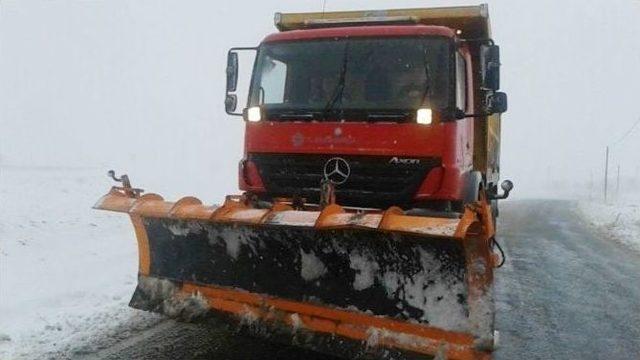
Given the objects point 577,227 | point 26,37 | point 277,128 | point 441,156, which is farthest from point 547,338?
point 26,37

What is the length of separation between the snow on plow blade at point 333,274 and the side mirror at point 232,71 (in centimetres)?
194

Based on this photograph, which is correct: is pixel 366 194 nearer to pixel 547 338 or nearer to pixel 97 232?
pixel 547 338

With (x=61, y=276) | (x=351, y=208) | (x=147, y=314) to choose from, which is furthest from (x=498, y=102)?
(x=61, y=276)

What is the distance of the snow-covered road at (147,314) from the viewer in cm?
450

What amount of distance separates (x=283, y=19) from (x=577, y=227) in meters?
11.8

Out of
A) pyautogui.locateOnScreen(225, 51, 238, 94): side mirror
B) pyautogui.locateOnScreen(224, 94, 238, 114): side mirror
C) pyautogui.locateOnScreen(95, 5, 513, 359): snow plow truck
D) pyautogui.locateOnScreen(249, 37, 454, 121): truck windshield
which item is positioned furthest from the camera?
pyautogui.locateOnScreen(224, 94, 238, 114): side mirror

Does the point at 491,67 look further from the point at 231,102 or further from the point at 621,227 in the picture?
the point at 621,227

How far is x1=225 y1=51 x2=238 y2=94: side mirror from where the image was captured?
6.05 m

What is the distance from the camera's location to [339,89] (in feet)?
17.4

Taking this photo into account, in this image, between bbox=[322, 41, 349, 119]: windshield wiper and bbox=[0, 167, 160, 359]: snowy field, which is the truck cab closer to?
bbox=[322, 41, 349, 119]: windshield wiper

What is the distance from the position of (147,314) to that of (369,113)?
271 centimetres

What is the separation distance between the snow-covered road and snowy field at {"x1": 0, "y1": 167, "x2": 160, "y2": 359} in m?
0.01

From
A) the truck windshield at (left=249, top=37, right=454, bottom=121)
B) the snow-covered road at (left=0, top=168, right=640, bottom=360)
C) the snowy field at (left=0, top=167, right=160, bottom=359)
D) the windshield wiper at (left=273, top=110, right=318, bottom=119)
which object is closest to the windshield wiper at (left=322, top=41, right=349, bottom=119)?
the truck windshield at (left=249, top=37, right=454, bottom=121)

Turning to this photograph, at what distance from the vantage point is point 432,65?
16.9 feet
